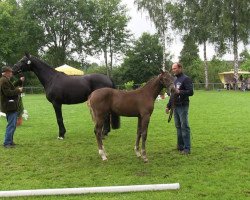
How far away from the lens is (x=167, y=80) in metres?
8.09

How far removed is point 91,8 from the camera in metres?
58.5

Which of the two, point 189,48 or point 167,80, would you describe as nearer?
point 167,80

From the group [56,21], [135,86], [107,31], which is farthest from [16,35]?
[135,86]

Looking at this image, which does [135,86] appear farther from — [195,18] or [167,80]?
[167,80]

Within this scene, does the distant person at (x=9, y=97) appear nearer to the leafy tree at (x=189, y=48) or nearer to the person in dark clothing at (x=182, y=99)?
the person in dark clothing at (x=182, y=99)

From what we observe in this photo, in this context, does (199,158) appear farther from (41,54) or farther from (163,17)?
(41,54)

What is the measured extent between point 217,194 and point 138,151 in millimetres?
2991

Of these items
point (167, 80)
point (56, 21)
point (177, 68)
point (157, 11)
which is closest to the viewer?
point (167, 80)

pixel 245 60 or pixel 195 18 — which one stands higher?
pixel 195 18

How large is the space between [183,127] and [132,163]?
5.17 ft

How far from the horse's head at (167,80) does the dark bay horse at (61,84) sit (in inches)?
136

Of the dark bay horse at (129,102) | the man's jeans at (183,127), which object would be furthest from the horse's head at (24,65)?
the man's jeans at (183,127)

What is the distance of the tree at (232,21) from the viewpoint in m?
39.7

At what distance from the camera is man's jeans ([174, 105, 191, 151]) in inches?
337
